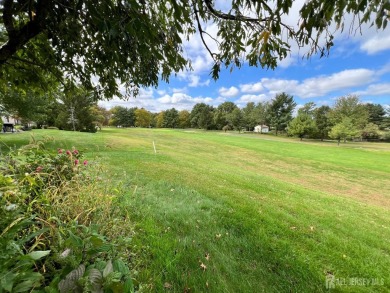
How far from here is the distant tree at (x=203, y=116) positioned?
85.8 meters

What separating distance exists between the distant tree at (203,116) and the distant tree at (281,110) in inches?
988

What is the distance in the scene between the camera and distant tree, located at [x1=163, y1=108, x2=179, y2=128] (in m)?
96.9

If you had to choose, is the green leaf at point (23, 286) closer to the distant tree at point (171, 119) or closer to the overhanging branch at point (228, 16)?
the overhanging branch at point (228, 16)

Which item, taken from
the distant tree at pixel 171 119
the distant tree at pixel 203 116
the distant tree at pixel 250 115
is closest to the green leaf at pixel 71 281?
the distant tree at pixel 250 115

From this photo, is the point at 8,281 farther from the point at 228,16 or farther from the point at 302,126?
the point at 302,126

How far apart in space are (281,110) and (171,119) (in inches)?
1873

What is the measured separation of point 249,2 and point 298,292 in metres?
3.07

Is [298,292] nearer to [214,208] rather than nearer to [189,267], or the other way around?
[189,267]

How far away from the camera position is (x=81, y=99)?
38.9 metres

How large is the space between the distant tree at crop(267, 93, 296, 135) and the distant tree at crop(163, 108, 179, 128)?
43.0 metres

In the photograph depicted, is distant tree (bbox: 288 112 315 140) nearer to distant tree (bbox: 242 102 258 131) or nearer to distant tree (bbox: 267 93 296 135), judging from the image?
distant tree (bbox: 267 93 296 135)

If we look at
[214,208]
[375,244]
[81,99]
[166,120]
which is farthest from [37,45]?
[166,120]

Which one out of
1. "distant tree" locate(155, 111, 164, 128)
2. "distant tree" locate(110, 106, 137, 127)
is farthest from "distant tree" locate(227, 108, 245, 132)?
"distant tree" locate(110, 106, 137, 127)

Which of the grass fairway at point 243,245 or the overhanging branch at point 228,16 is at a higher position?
the overhanging branch at point 228,16
